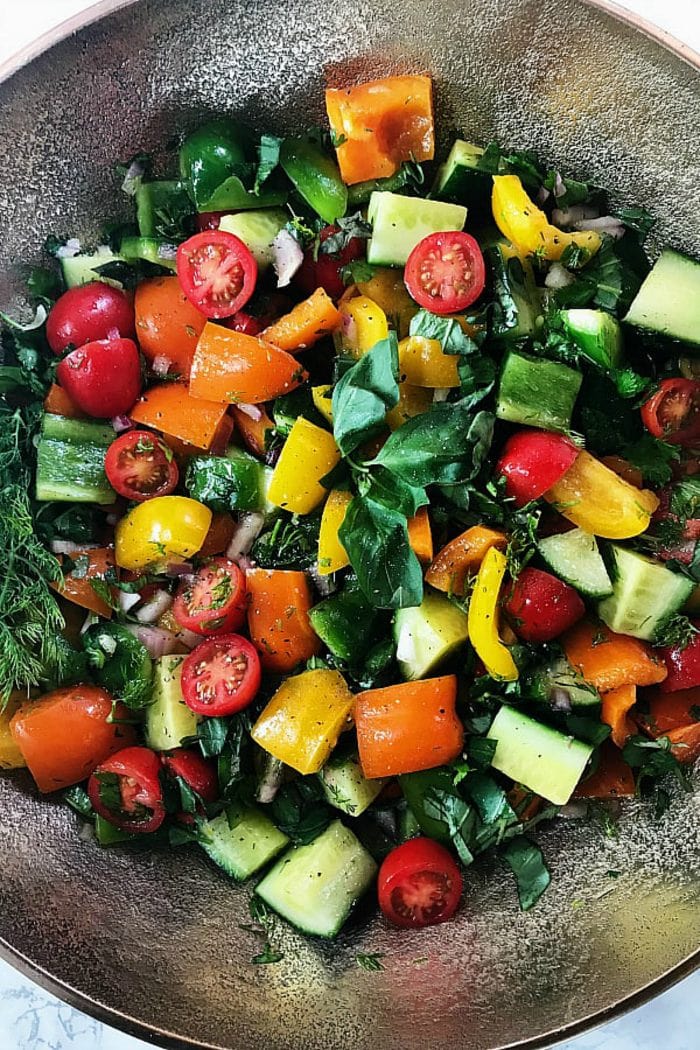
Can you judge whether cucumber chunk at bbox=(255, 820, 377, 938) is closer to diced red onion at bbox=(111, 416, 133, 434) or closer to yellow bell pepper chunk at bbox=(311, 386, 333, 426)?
yellow bell pepper chunk at bbox=(311, 386, 333, 426)

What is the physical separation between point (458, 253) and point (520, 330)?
0.88 feet

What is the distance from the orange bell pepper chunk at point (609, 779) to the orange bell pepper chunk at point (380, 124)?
176cm

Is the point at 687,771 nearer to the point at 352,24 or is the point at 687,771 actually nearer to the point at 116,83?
the point at 352,24

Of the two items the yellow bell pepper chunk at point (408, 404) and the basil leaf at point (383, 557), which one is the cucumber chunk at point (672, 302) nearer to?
the yellow bell pepper chunk at point (408, 404)

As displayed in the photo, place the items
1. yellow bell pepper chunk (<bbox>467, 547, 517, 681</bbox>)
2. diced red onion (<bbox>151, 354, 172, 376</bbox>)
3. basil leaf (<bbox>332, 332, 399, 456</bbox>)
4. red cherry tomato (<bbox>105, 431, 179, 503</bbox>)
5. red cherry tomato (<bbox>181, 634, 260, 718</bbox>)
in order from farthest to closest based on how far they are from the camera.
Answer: diced red onion (<bbox>151, 354, 172, 376</bbox>) < red cherry tomato (<bbox>105, 431, 179, 503</bbox>) < red cherry tomato (<bbox>181, 634, 260, 718</bbox>) < yellow bell pepper chunk (<bbox>467, 547, 517, 681</bbox>) < basil leaf (<bbox>332, 332, 399, 456</bbox>)

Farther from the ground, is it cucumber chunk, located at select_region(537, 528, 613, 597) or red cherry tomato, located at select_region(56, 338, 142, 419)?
red cherry tomato, located at select_region(56, 338, 142, 419)

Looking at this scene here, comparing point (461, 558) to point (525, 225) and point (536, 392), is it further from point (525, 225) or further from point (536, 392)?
point (525, 225)

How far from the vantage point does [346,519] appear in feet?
7.98

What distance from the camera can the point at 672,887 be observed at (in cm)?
255

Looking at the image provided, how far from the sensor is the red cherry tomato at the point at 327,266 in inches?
108

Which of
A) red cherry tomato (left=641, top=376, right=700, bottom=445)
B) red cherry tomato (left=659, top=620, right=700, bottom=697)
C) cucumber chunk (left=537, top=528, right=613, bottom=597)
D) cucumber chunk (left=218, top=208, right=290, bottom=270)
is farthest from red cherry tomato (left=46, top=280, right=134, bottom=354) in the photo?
red cherry tomato (left=659, top=620, right=700, bottom=697)

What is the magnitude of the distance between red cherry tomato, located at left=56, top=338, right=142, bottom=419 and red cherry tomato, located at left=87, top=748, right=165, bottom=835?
3.23ft

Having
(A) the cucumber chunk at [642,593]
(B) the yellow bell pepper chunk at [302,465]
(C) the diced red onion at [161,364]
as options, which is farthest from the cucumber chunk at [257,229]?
(A) the cucumber chunk at [642,593]

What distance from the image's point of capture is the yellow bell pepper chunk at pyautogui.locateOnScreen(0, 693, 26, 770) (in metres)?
2.61
